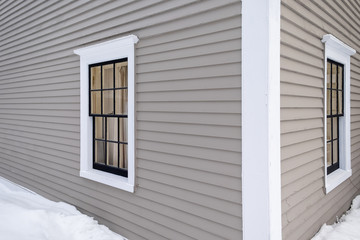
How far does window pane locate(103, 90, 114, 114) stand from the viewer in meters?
4.00

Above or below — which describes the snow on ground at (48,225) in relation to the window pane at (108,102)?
below

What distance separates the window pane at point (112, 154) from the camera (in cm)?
402

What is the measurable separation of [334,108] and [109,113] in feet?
10.7

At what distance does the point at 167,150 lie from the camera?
305 centimetres

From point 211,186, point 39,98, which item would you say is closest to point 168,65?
point 211,186

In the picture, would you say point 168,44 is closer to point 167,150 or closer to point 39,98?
point 167,150

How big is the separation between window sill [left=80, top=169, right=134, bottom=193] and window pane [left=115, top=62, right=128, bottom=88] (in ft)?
4.02

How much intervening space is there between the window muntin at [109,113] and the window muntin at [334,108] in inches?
110

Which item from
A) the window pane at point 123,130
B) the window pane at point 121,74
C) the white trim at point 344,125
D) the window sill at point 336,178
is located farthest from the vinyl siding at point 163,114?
the white trim at point 344,125

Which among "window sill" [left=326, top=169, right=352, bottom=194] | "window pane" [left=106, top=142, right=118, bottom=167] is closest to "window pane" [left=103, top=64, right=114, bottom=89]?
"window pane" [left=106, top=142, right=118, bottom=167]

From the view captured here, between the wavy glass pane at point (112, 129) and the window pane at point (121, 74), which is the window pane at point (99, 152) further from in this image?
the window pane at point (121, 74)

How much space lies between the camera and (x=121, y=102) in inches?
153

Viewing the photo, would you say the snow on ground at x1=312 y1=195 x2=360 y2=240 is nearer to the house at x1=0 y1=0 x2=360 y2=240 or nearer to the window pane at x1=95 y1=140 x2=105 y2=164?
the house at x1=0 y1=0 x2=360 y2=240

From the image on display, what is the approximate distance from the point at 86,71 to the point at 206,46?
7.29ft
